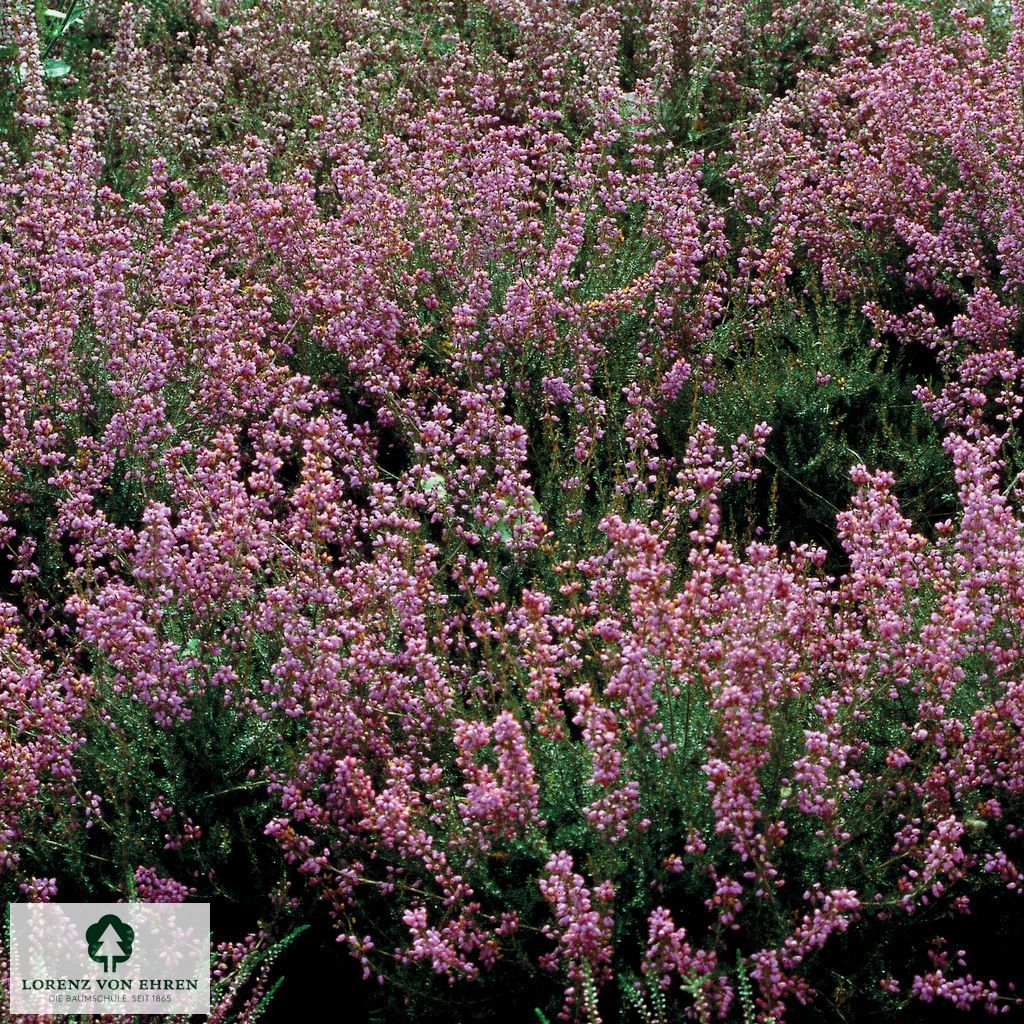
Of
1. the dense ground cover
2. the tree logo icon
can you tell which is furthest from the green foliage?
the tree logo icon

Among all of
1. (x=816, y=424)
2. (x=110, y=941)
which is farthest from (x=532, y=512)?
(x=110, y=941)

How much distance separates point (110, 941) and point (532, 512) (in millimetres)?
1407

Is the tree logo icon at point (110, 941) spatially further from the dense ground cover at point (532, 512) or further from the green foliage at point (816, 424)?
the green foliage at point (816, 424)

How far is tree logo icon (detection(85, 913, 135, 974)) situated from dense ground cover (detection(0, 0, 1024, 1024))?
0.29 ft

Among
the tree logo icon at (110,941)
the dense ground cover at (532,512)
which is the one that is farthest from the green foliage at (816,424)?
the tree logo icon at (110,941)

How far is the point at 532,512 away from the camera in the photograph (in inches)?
129

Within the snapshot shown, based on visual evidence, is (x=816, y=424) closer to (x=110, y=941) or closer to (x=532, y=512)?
(x=532, y=512)

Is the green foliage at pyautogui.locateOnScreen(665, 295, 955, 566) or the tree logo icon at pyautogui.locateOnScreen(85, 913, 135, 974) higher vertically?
the green foliage at pyautogui.locateOnScreen(665, 295, 955, 566)

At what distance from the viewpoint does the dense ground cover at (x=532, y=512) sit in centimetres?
260

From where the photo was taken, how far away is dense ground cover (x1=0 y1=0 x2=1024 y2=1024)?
8.52 ft

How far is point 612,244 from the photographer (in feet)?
14.8

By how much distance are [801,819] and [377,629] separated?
104cm

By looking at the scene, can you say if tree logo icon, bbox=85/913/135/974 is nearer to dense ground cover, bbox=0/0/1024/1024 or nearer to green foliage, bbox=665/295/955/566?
dense ground cover, bbox=0/0/1024/1024

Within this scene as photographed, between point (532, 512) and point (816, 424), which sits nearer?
point (532, 512)
